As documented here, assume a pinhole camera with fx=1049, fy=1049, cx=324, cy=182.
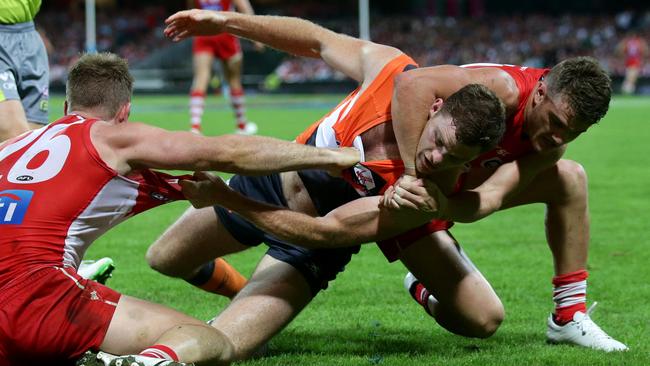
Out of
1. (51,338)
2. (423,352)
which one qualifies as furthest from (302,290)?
(51,338)

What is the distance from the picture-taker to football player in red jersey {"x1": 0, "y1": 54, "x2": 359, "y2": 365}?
3.92 meters

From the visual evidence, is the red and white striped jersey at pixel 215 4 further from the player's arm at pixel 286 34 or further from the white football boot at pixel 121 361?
the white football boot at pixel 121 361

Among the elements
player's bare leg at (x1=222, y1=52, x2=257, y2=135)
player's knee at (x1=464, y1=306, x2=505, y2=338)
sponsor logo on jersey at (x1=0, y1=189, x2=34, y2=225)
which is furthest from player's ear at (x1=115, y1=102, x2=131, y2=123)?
player's bare leg at (x1=222, y1=52, x2=257, y2=135)

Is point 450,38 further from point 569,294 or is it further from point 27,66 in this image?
point 569,294

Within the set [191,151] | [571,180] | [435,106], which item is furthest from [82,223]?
[571,180]

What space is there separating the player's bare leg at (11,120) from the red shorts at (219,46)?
365 inches

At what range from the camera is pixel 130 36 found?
45438 mm

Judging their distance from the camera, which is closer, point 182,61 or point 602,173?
point 602,173

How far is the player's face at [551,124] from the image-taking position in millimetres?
4703

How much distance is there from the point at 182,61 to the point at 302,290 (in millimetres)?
34989

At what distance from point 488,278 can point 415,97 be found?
2728 millimetres

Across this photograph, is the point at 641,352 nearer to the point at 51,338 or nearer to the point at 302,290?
the point at 302,290

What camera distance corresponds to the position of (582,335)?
5305mm

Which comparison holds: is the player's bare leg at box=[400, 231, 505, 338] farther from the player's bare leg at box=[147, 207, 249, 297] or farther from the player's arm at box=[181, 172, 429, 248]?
the player's bare leg at box=[147, 207, 249, 297]
